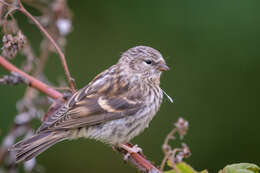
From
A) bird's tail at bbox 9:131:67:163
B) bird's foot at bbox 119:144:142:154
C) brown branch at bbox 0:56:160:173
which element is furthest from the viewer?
A: bird's foot at bbox 119:144:142:154

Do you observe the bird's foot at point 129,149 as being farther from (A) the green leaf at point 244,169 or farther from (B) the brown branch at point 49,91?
Answer: (A) the green leaf at point 244,169

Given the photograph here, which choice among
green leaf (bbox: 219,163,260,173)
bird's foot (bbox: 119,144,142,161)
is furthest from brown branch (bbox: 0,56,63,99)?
green leaf (bbox: 219,163,260,173)

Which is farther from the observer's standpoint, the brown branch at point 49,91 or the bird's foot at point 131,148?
the bird's foot at point 131,148

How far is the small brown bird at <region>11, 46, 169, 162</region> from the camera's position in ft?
10.4

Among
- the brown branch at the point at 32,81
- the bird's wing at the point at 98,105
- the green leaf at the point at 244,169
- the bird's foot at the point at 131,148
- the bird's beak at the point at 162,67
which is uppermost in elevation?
the brown branch at the point at 32,81

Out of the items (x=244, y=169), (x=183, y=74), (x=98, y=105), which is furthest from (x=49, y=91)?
(x=183, y=74)

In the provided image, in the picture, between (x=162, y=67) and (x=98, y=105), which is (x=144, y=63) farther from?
(x=98, y=105)

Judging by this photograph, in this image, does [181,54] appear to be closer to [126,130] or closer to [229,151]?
[229,151]

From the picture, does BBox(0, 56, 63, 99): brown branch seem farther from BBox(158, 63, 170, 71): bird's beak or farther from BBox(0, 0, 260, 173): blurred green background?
BBox(0, 0, 260, 173): blurred green background

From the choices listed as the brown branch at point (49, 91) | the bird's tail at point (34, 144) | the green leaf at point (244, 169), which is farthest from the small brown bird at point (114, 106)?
the green leaf at point (244, 169)

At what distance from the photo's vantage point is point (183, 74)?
4820mm

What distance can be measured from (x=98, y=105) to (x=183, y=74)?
1671 mm

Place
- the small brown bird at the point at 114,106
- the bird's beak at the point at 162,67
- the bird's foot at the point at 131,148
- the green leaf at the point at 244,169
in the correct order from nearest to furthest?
1. the green leaf at the point at 244,169
2. the bird's foot at the point at 131,148
3. the small brown bird at the point at 114,106
4. the bird's beak at the point at 162,67

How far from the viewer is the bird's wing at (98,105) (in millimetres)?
3188
